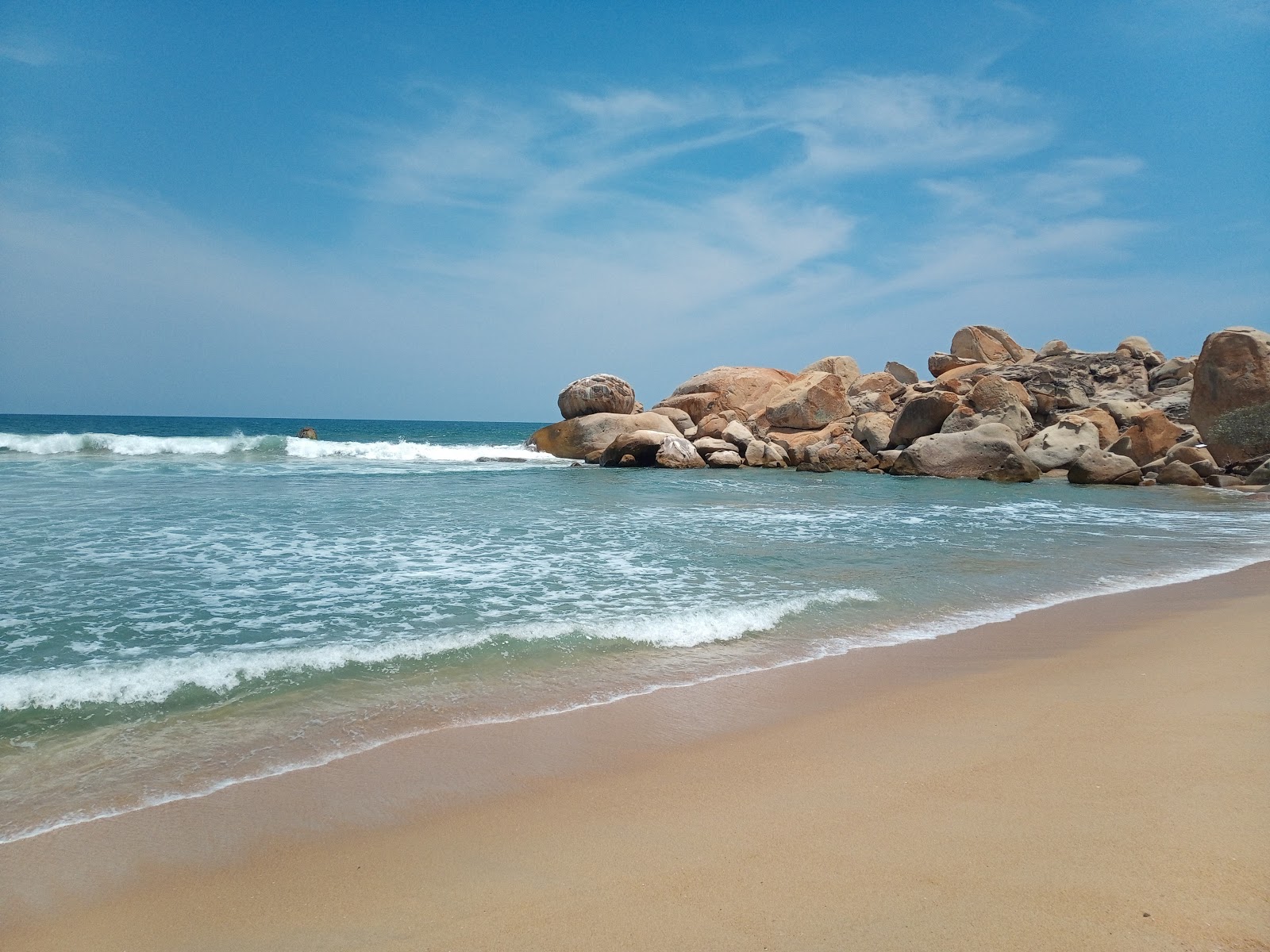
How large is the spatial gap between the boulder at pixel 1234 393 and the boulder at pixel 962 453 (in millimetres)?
4853

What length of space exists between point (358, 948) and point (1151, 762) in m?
3.21

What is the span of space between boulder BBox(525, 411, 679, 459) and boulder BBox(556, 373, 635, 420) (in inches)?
16.9

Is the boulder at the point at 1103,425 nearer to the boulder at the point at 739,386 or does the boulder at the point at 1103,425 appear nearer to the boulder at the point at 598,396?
the boulder at the point at 739,386

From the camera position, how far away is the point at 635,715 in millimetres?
4070

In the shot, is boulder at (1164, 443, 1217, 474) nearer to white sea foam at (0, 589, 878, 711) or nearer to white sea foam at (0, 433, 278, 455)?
white sea foam at (0, 589, 878, 711)

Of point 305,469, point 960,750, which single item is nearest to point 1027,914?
point 960,750

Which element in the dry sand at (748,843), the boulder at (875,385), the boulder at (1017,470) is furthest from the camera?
the boulder at (875,385)

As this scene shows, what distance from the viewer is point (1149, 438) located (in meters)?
23.1

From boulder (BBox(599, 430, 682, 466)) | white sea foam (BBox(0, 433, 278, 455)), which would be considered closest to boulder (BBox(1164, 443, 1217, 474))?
boulder (BBox(599, 430, 682, 466))

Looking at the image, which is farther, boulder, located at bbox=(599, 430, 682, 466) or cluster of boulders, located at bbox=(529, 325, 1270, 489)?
boulder, located at bbox=(599, 430, 682, 466)

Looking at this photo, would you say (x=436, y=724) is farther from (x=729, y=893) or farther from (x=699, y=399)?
(x=699, y=399)

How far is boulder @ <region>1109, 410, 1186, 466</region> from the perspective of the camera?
907 inches

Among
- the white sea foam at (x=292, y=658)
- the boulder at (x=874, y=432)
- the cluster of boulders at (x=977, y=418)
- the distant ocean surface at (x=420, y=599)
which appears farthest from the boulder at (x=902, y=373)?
the white sea foam at (x=292, y=658)

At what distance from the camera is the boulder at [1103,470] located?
2047 centimetres
